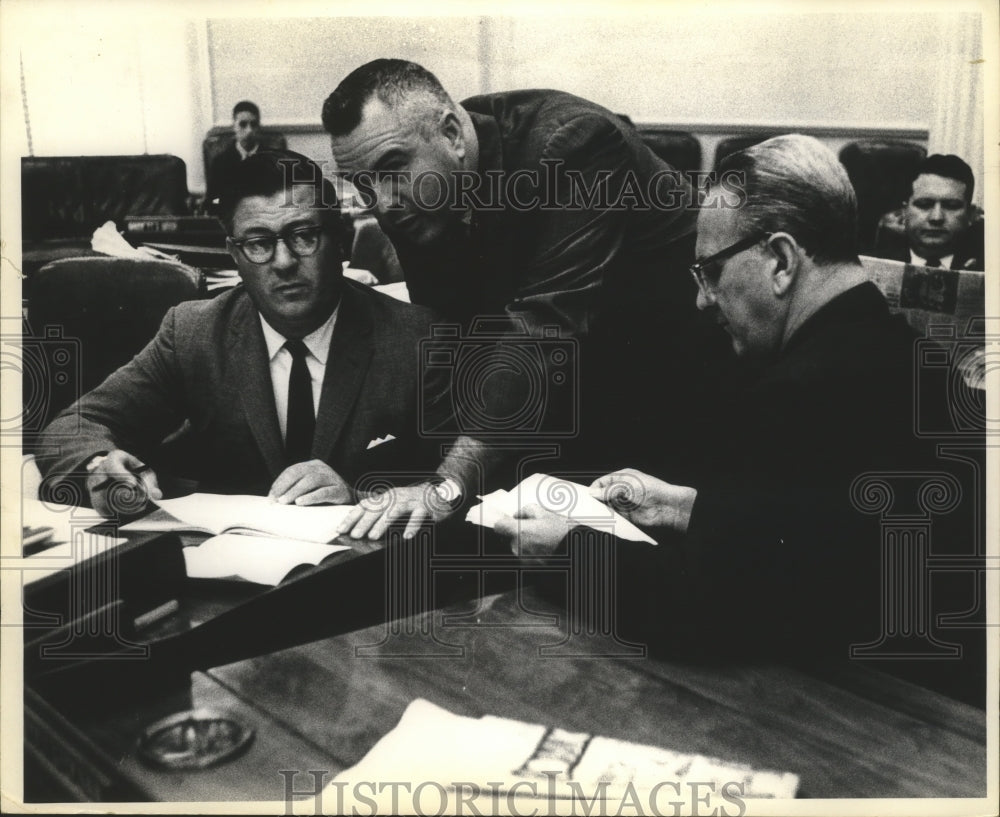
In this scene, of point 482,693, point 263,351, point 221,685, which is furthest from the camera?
point 263,351

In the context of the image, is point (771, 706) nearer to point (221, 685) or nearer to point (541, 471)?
point (541, 471)

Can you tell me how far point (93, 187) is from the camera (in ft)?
6.82

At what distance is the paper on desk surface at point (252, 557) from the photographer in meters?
1.97

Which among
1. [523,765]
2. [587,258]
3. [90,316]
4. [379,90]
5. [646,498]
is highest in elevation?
[379,90]

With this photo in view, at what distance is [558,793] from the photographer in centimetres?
197

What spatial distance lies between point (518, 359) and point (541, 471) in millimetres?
258

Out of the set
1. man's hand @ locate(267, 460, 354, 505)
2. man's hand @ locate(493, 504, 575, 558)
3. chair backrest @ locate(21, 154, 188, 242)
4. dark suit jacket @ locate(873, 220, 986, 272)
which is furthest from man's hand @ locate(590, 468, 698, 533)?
chair backrest @ locate(21, 154, 188, 242)

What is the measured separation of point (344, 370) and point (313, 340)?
101mm

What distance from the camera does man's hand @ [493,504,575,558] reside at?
2059 millimetres

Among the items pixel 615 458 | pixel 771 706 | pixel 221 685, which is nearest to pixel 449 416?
pixel 615 458

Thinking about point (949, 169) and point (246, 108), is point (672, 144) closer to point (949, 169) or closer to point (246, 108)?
point (949, 169)

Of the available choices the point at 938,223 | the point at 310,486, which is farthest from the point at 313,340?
the point at 938,223

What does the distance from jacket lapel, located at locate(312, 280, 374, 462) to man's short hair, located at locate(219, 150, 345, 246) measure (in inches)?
6.9

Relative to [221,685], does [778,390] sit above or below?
above
